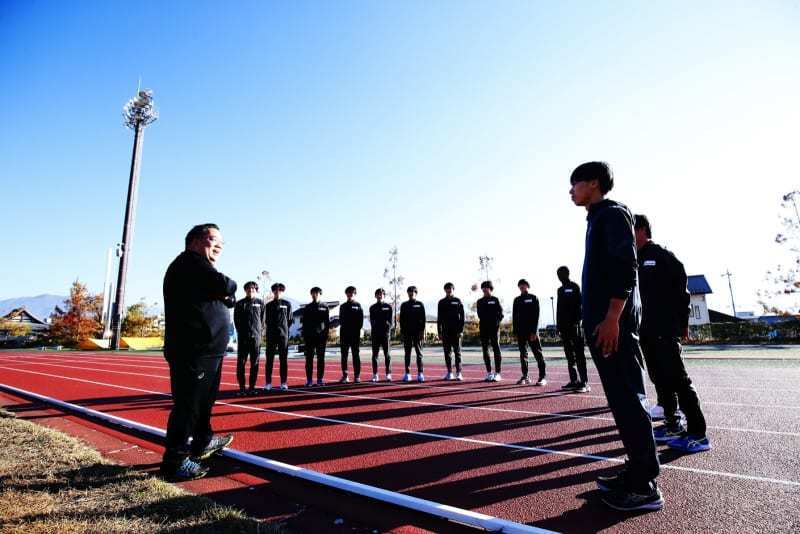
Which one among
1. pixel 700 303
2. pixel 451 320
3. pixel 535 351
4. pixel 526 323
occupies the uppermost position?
pixel 700 303

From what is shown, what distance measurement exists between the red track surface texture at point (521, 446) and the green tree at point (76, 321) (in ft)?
145

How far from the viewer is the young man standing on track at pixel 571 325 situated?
7.38 meters

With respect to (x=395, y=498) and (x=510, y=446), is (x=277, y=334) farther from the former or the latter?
(x=395, y=498)

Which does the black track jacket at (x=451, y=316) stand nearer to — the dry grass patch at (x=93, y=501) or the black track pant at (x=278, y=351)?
the black track pant at (x=278, y=351)

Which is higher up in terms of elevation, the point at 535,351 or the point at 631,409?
the point at 535,351

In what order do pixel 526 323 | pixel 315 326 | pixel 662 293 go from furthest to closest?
pixel 315 326, pixel 526 323, pixel 662 293

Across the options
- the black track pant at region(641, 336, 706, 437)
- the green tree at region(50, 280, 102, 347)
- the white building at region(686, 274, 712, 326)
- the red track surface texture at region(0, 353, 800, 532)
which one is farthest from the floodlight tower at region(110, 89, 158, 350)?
the white building at region(686, 274, 712, 326)

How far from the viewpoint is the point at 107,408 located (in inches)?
259

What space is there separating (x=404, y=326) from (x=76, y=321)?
47.9 m

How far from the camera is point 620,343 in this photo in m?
2.71

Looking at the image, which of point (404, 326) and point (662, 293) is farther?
point (404, 326)

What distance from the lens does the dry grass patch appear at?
2346 mm

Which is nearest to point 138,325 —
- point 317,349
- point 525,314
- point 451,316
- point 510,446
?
point 317,349

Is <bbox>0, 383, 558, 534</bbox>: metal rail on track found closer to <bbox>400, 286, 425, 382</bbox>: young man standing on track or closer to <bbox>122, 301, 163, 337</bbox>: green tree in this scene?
<bbox>400, 286, 425, 382</bbox>: young man standing on track
